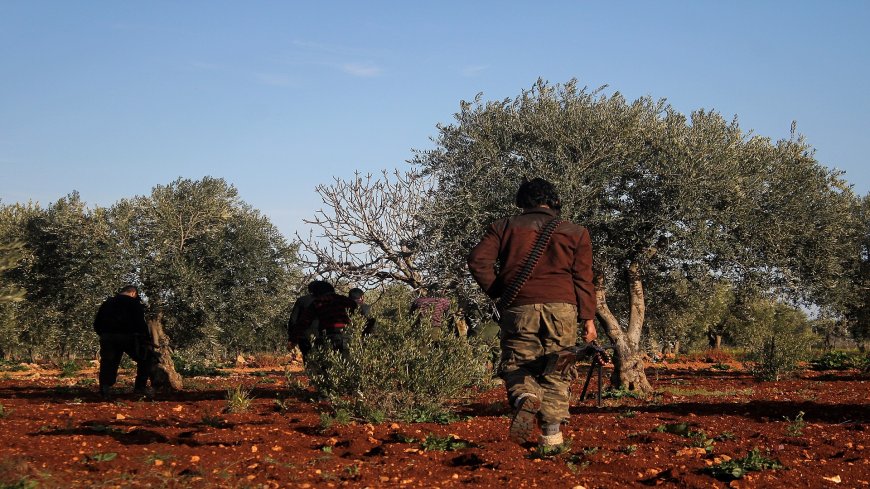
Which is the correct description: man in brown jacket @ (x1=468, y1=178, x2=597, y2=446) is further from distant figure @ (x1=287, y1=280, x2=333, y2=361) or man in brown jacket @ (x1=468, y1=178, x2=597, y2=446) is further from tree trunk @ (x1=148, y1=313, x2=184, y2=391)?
tree trunk @ (x1=148, y1=313, x2=184, y2=391)

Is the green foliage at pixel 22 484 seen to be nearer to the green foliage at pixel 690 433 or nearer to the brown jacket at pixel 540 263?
the brown jacket at pixel 540 263

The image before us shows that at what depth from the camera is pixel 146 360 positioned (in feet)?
45.6

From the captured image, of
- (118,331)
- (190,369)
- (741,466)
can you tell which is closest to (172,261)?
(190,369)

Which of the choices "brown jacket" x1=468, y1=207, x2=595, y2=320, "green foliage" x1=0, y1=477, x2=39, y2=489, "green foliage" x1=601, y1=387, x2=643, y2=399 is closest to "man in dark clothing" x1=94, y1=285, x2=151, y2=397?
"green foliage" x1=601, y1=387, x2=643, y2=399

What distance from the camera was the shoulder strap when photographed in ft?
22.4

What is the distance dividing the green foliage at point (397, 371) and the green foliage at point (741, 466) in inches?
143

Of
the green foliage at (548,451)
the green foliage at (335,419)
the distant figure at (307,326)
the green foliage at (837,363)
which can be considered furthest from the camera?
the green foliage at (837,363)

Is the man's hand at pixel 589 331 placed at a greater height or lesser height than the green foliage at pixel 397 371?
greater

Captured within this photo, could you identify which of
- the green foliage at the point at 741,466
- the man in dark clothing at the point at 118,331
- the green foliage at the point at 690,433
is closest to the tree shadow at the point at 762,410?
the green foliage at the point at 690,433

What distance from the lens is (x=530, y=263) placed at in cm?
683

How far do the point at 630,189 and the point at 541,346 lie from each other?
9.87 m

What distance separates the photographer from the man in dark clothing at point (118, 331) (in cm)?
1343

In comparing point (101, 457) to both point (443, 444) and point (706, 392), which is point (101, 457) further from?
point (706, 392)

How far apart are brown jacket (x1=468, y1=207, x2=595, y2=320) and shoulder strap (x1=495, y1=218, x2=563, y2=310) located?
0.03m
